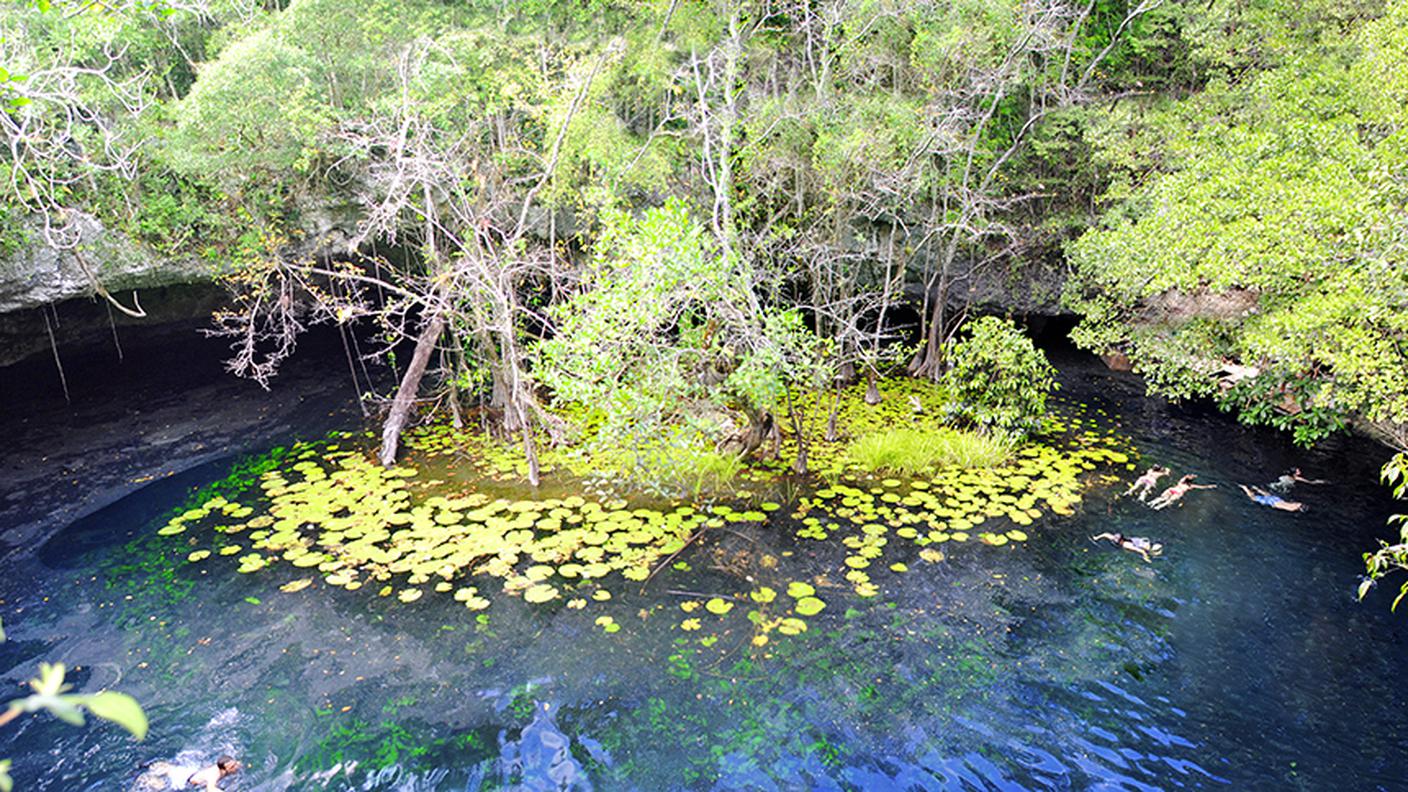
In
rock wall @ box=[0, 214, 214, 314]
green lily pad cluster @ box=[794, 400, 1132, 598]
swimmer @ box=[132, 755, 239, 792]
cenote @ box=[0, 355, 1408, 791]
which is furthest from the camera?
rock wall @ box=[0, 214, 214, 314]

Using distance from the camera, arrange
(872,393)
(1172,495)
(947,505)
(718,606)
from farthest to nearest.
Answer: (872,393) < (947,505) < (1172,495) < (718,606)

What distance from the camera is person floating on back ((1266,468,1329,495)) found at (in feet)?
26.2

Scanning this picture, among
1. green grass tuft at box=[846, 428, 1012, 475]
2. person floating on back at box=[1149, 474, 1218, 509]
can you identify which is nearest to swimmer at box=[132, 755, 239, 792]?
green grass tuft at box=[846, 428, 1012, 475]

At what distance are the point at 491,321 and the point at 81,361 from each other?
9424 mm

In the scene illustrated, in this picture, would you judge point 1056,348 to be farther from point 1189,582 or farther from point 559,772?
point 559,772

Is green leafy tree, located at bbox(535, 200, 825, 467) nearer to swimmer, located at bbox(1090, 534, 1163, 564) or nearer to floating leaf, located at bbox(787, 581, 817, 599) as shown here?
floating leaf, located at bbox(787, 581, 817, 599)

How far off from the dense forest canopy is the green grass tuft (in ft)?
3.70

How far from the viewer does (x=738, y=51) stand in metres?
9.48

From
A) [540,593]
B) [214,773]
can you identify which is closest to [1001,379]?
[540,593]

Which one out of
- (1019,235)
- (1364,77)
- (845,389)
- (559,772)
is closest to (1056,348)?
(1019,235)

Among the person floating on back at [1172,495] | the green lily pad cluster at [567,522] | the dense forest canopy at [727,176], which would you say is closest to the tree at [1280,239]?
the dense forest canopy at [727,176]

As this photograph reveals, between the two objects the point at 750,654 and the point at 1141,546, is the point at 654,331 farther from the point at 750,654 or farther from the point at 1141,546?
the point at 1141,546

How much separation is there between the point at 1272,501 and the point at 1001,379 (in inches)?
114

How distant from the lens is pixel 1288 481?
26.2 ft
